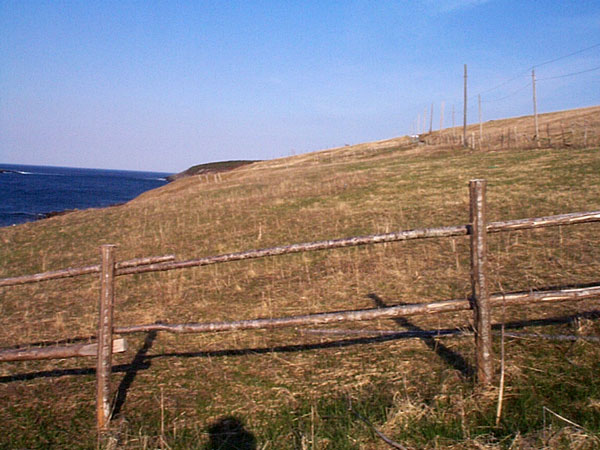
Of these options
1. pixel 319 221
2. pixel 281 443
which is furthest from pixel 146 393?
pixel 319 221

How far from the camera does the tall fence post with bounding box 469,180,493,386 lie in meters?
3.81

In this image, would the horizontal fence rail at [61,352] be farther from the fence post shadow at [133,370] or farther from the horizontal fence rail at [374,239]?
the horizontal fence rail at [374,239]

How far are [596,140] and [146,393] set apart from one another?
86.1ft

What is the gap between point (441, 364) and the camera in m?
4.59

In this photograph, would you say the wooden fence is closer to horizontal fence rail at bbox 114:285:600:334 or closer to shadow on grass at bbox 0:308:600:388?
horizontal fence rail at bbox 114:285:600:334

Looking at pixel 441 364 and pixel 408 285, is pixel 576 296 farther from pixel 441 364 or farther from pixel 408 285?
pixel 408 285

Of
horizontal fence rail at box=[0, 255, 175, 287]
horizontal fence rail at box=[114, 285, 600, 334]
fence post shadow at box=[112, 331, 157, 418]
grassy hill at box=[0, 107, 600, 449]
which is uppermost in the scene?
horizontal fence rail at box=[0, 255, 175, 287]

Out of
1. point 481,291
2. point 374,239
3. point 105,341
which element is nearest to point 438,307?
point 481,291

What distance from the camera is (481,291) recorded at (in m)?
3.83

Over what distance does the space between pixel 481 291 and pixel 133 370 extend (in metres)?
3.80

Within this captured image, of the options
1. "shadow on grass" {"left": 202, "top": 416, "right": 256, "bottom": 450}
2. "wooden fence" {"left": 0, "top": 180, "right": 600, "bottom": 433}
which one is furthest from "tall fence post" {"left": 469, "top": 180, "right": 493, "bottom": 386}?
"shadow on grass" {"left": 202, "top": 416, "right": 256, "bottom": 450}

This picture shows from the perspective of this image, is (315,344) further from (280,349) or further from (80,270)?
(80,270)

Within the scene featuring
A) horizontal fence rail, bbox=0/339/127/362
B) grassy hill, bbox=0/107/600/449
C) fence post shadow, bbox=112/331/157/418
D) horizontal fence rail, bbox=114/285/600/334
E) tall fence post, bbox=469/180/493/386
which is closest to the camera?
grassy hill, bbox=0/107/600/449

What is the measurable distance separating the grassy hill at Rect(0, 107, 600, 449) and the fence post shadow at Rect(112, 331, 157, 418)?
0.03 meters
